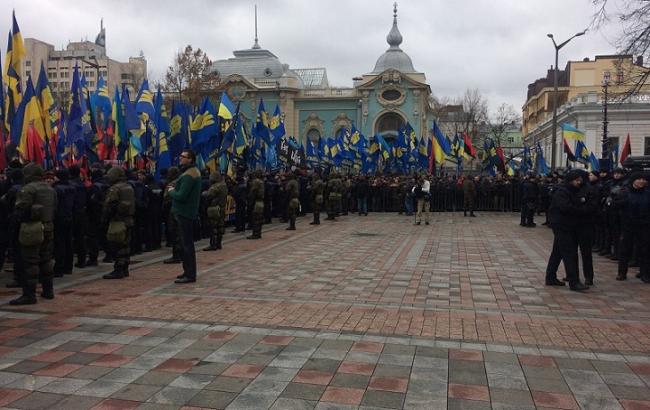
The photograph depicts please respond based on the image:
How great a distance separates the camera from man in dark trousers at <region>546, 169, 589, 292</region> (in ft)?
28.1

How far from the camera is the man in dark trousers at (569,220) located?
8.55 meters

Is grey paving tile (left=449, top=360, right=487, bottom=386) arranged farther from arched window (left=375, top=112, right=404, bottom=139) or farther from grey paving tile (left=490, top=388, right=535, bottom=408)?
arched window (left=375, top=112, right=404, bottom=139)

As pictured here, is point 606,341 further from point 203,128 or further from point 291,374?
point 203,128

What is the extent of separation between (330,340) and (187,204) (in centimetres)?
411

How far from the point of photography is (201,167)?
15.9 m

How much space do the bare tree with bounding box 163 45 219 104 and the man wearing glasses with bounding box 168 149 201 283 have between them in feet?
119

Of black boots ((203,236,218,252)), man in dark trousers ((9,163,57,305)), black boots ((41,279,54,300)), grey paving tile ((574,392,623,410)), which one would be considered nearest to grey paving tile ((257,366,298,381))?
grey paving tile ((574,392,623,410))

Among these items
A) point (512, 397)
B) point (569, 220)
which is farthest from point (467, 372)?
point (569, 220)

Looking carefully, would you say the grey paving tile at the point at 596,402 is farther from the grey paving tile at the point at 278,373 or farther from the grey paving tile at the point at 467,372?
the grey paving tile at the point at 278,373

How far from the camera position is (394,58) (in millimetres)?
68250

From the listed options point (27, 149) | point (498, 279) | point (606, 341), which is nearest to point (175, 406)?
point (606, 341)

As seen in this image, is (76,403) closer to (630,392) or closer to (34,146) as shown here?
(630,392)

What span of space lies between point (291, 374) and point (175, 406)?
1084 millimetres

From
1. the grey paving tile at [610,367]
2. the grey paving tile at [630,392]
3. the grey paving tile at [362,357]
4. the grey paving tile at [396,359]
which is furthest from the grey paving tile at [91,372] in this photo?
the grey paving tile at [610,367]
